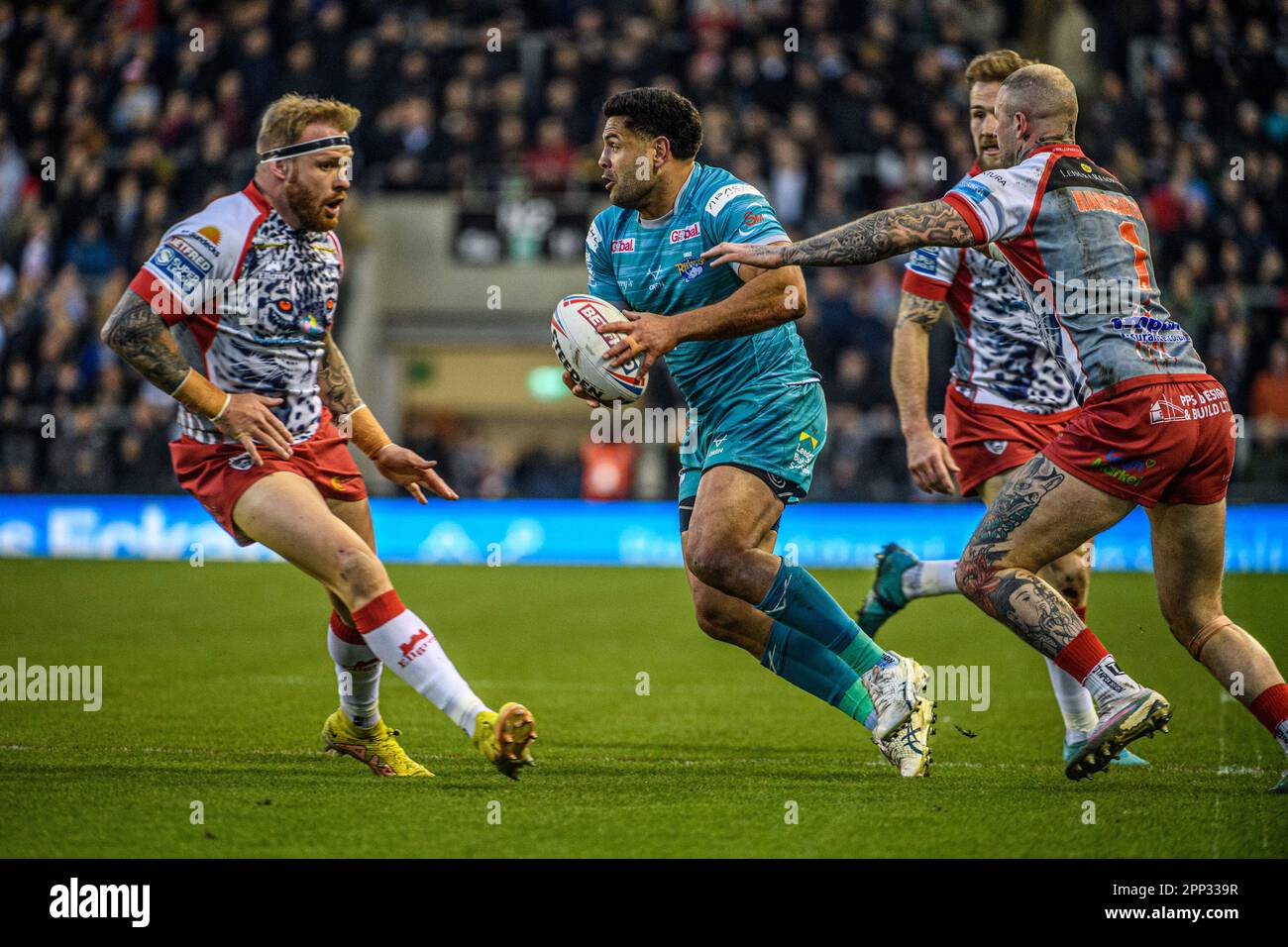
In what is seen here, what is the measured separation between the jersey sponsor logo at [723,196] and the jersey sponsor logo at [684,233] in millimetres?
87

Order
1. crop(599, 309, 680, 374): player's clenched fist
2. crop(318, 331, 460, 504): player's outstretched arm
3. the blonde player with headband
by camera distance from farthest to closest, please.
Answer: crop(318, 331, 460, 504): player's outstretched arm → the blonde player with headband → crop(599, 309, 680, 374): player's clenched fist

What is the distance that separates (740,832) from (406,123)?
15940mm

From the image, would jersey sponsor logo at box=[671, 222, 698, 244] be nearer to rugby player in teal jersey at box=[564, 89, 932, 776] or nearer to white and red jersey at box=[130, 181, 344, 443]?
rugby player in teal jersey at box=[564, 89, 932, 776]

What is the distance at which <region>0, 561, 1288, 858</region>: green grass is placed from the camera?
189 inches

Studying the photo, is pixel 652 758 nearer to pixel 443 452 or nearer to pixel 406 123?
pixel 443 452

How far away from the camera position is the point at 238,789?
215 inches

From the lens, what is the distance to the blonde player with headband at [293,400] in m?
5.45

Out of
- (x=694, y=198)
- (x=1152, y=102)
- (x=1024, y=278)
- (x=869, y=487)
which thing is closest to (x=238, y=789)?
(x=694, y=198)

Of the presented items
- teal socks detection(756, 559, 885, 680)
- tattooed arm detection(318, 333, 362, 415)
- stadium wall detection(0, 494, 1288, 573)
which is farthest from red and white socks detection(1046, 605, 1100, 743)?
stadium wall detection(0, 494, 1288, 573)

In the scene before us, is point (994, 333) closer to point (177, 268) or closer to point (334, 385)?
point (334, 385)

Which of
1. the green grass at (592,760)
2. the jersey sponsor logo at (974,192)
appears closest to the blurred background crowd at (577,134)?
the green grass at (592,760)

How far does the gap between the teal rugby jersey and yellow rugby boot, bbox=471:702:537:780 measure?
1463 millimetres

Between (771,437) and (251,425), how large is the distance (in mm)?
1868

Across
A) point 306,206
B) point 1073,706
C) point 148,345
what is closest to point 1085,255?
point 1073,706
